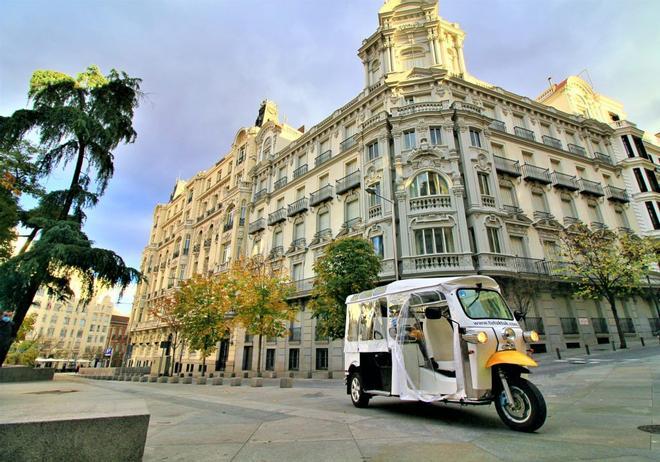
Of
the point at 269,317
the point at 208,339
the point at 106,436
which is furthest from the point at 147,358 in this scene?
the point at 106,436

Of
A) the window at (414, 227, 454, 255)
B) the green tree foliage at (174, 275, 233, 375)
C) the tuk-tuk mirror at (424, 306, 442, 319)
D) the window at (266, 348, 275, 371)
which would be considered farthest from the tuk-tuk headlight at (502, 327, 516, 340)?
the window at (266, 348, 275, 371)

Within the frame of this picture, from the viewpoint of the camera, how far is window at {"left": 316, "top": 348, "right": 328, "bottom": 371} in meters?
23.0

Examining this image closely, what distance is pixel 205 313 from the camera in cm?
2228

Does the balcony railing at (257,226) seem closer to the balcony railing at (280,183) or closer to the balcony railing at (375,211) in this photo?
the balcony railing at (280,183)

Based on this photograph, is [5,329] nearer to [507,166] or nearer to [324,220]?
[324,220]

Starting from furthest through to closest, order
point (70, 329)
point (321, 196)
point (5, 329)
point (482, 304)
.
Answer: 1. point (70, 329)
2. point (321, 196)
3. point (5, 329)
4. point (482, 304)

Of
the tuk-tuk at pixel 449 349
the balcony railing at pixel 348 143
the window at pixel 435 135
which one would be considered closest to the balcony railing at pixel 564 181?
the window at pixel 435 135

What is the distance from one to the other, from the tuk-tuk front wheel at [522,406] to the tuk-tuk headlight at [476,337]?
682 mm

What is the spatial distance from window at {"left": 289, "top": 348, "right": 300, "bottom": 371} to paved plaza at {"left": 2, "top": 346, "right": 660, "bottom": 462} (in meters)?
17.1

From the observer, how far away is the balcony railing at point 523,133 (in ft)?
84.7

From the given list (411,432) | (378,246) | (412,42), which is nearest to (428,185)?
(378,246)

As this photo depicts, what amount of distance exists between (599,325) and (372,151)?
19.3 meters

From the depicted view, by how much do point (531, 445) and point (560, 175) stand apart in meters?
26.9

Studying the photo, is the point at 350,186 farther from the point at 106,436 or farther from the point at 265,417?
the point at 106,436
